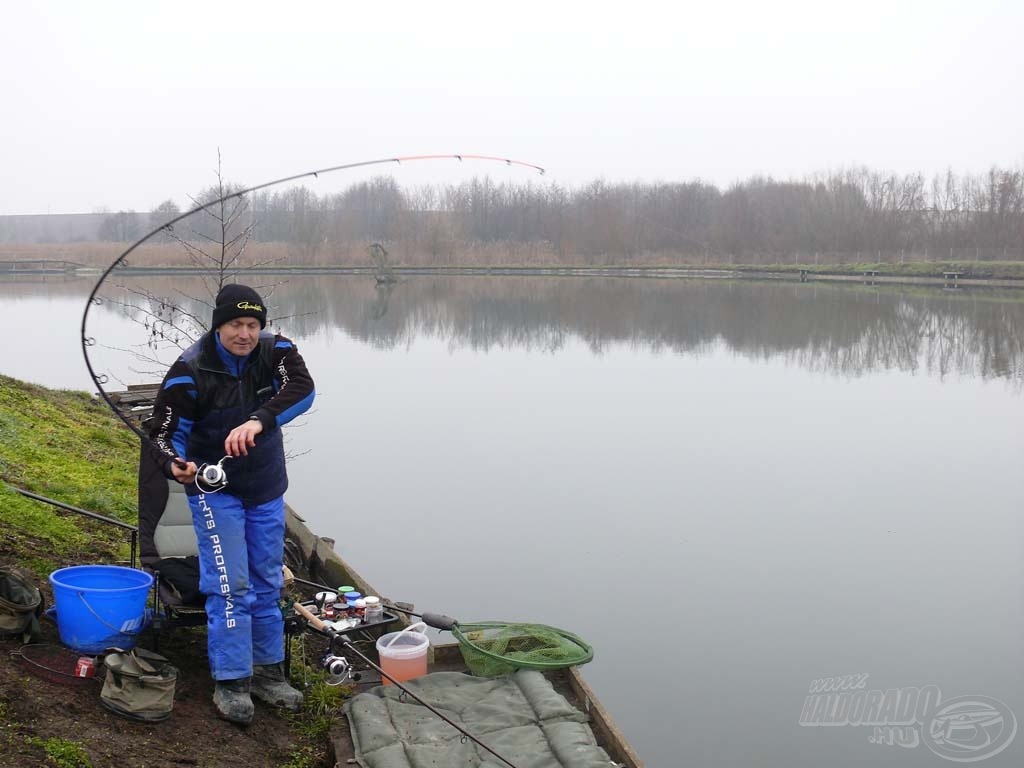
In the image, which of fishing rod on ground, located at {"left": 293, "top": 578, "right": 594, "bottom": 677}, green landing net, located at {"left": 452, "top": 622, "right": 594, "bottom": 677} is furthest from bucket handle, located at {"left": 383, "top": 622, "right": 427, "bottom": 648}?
green landing net, located at {"left": 452, "top": 622, "right": 594, "bottom": 677}

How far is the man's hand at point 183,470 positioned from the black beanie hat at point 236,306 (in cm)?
53

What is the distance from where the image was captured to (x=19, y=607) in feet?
12.1

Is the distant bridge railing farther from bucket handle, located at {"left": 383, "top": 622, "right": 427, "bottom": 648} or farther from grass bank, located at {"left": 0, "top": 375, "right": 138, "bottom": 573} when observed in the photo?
bucket handle, located at {"left": 383, "top": 622, "right": 427, "bottom": 648}

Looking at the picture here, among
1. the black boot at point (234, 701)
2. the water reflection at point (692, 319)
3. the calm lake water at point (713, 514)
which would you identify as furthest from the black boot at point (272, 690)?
the water reflection at point (692, 319)

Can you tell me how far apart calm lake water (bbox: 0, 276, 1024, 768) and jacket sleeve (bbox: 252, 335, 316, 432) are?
8.39 ft

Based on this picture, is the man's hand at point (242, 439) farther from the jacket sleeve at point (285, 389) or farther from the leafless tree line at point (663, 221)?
the leafless tree line at point (663, 221)

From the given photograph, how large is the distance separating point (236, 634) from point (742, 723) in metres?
2.84

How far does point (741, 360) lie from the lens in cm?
1922

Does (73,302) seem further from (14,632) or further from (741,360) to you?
(14,632)

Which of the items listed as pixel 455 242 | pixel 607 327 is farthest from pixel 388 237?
pixel 607 327

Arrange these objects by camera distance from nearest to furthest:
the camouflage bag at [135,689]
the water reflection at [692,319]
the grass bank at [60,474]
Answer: the camouflage bag at [135,689] → the grass bank at [60,474] → the water reflection at [692,319]

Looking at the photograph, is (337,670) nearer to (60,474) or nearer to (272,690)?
(272,690)

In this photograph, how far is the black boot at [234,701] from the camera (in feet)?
12.1

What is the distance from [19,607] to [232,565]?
780mm
